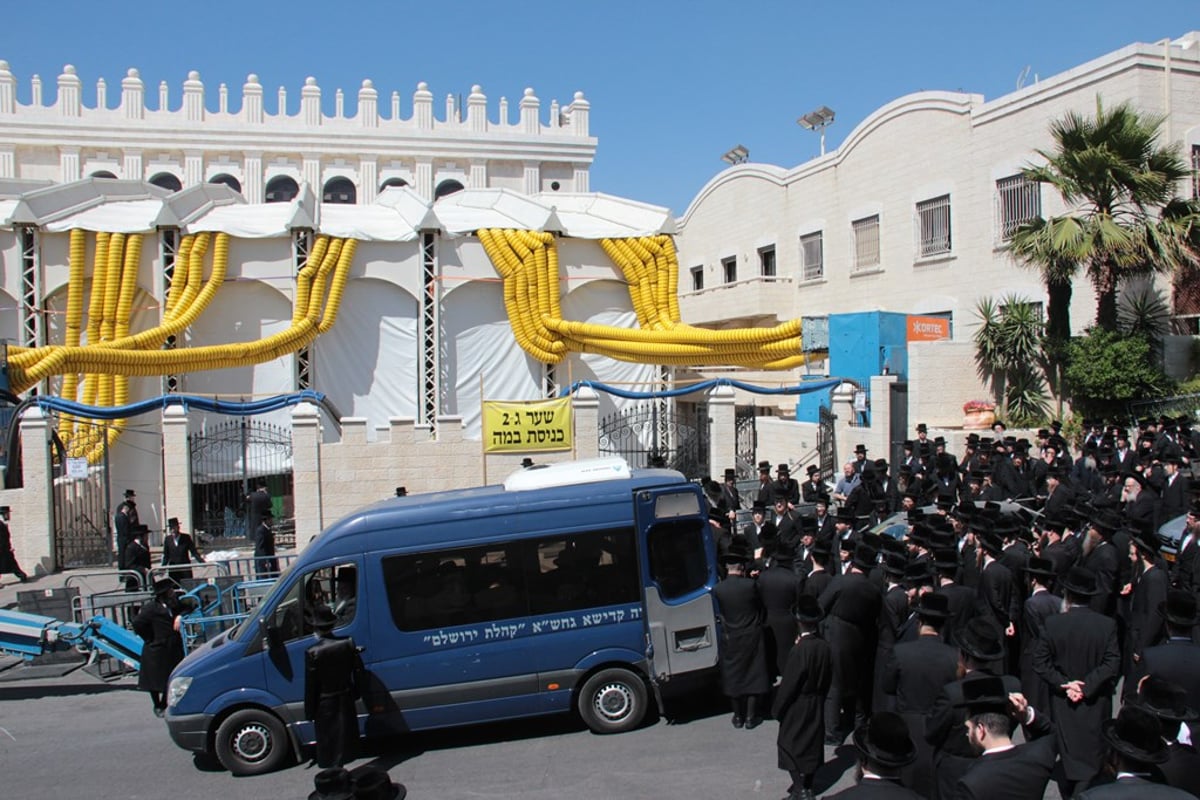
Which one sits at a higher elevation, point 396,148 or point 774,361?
point 396,148

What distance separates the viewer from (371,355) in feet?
68.7

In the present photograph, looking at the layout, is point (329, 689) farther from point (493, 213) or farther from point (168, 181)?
point (168, 181)

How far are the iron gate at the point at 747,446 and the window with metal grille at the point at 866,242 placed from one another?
6.63 m

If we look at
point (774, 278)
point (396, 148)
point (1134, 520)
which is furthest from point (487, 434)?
point (396, 148)

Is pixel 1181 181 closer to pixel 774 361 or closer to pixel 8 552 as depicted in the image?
pixel 774 361

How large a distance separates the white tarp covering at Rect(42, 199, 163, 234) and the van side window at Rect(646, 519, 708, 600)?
15.9 meters

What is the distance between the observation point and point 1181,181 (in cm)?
1858

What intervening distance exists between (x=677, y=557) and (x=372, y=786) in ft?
16.2

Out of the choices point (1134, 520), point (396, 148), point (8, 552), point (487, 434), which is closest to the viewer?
point (1134, 520)

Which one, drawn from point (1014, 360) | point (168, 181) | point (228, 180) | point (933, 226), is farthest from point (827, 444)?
point (168, 181)

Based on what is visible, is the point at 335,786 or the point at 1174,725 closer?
the point at 335,786

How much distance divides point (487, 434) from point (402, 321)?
17.1ft

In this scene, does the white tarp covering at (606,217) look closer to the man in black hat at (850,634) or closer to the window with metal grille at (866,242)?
the window with metal grille at (866,242)

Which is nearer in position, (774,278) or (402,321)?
(402,321)
